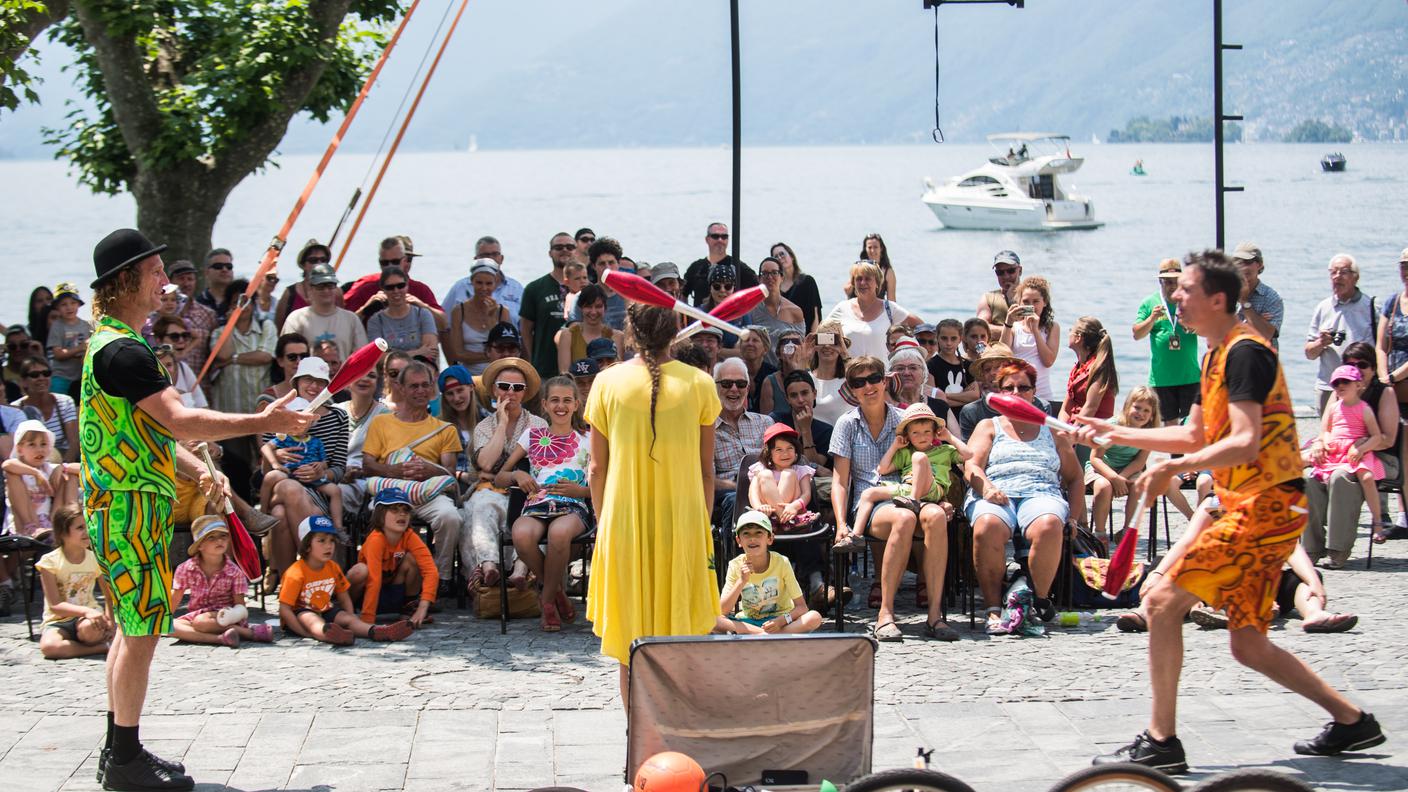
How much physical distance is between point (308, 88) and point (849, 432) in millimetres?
5577

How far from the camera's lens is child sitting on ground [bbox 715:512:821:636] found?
740cm

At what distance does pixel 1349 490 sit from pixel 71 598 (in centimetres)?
684

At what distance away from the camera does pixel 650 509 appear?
5398 millimetres

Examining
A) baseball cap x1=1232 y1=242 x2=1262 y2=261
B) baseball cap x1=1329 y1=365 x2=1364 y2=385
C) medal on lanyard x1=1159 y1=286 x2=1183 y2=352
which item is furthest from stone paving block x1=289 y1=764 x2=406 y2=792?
baseball cap x1=1232 y1=242 x2=1262 y2=261

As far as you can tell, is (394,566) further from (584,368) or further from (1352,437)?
(1352,437)

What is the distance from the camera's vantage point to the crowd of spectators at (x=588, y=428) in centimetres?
794

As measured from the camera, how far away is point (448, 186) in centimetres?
11162

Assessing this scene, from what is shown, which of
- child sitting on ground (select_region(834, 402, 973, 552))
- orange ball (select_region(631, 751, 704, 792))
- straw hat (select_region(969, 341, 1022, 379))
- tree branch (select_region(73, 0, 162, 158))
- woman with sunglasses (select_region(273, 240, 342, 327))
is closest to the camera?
orange ball (select_region(631, 751, 704, 792))

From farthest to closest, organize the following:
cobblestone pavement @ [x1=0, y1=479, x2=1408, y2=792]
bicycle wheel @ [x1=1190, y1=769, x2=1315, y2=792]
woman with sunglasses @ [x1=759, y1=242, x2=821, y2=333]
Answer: woman with sunglasses @ [x1=759, y1=242, x2=821, y2=333] < cobblestone pavement @ [x1=0, y1=479, x2=1408, y2=792] < bicycle wheel @ [x1=1190, y1=769, x2=1315, y2=792]

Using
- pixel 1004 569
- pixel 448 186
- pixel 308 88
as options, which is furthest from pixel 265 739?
pixel 448 186

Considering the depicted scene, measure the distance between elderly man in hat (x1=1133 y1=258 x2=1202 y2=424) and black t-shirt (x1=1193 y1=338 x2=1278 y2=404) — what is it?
5128 mm

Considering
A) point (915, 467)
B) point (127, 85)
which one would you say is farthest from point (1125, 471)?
point (127, 85)

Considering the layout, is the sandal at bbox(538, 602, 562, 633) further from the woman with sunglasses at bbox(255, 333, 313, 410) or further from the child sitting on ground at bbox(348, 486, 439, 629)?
the woman with sunglasses at bbox(255, 333, 313, 410)

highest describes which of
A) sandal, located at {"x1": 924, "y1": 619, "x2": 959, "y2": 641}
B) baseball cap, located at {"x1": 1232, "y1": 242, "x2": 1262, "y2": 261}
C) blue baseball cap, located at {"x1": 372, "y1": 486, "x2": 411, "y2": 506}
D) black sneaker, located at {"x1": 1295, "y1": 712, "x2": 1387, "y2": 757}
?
baseball cap, located at {"x1": 1232, "y1": 242, "x2": 1262, "y2": 261}
